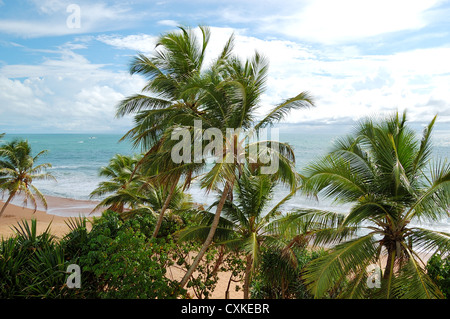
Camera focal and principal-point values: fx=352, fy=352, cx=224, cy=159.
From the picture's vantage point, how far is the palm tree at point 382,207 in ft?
20.1

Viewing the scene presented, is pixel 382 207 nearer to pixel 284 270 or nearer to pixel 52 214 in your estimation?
pixel 284 270

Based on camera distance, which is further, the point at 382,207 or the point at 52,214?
the point at 52,214

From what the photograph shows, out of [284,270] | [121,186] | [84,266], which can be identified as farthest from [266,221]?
[121,186]

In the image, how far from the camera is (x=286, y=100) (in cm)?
865

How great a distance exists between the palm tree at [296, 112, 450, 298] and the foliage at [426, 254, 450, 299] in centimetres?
65

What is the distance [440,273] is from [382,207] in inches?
76.6

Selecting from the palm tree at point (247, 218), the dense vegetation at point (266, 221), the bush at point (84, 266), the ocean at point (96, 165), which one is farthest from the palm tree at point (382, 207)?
the ocean at point (96, 165)

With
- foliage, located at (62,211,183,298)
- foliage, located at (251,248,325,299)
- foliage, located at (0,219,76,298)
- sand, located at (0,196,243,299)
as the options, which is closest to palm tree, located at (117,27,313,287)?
foliage, located at (62,211,183,298)

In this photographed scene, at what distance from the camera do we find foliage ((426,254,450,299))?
21.6ft

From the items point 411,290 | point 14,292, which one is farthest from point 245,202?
point 14,292

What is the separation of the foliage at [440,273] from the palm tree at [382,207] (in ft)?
2.14

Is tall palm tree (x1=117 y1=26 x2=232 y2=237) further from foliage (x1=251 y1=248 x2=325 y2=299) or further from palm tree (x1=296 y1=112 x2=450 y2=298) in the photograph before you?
palm tree (x1=296 y1=112 x2=450 y2=298)

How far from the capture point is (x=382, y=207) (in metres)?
6.36

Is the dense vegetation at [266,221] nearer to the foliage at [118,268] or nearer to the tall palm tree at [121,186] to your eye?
the foliage at [118,268]
